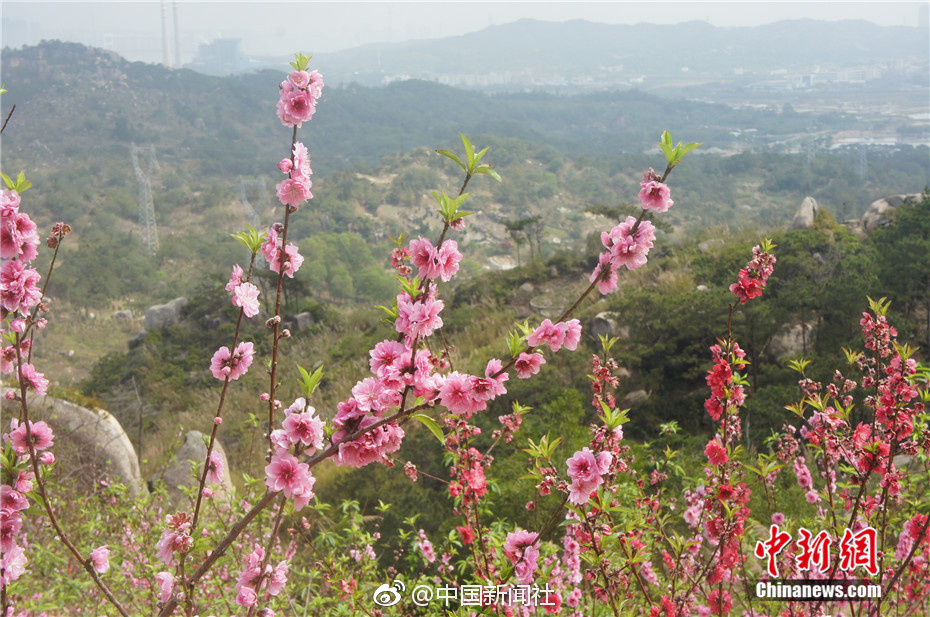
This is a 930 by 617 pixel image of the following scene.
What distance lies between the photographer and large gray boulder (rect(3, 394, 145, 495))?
5.08 meters

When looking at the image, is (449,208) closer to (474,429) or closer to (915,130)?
(474,429)

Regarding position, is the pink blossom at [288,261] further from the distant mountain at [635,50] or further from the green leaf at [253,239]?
the distant mountain at [635,50]

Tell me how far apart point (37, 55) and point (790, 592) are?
10218 cm

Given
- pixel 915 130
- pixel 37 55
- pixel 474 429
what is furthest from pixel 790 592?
pixel 37 55

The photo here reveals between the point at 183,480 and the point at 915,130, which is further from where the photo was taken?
the point at 915,130

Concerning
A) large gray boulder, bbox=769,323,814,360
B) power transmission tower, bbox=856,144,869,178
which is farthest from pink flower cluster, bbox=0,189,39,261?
power transmission tower, bbox=856,144,869,178

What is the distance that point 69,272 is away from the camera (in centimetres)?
3148

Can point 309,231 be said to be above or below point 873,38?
below

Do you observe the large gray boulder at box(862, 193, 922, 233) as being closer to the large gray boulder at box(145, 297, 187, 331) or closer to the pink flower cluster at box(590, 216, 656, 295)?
the pink flower cluster at box(590, 216, 656, 295)

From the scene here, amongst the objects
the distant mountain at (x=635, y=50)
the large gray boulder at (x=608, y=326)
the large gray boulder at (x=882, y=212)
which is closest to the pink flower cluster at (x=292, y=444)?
the large gray boulder at (x=608, y=326)

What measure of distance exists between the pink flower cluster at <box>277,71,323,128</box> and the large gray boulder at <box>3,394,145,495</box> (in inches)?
177

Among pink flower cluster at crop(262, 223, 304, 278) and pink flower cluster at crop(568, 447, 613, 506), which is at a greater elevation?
pink flower cluster at crop(262, 223, 304, 278)

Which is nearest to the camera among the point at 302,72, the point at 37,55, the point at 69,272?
the point at 302,72

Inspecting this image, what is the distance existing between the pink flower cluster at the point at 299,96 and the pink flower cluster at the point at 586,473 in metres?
0.96
